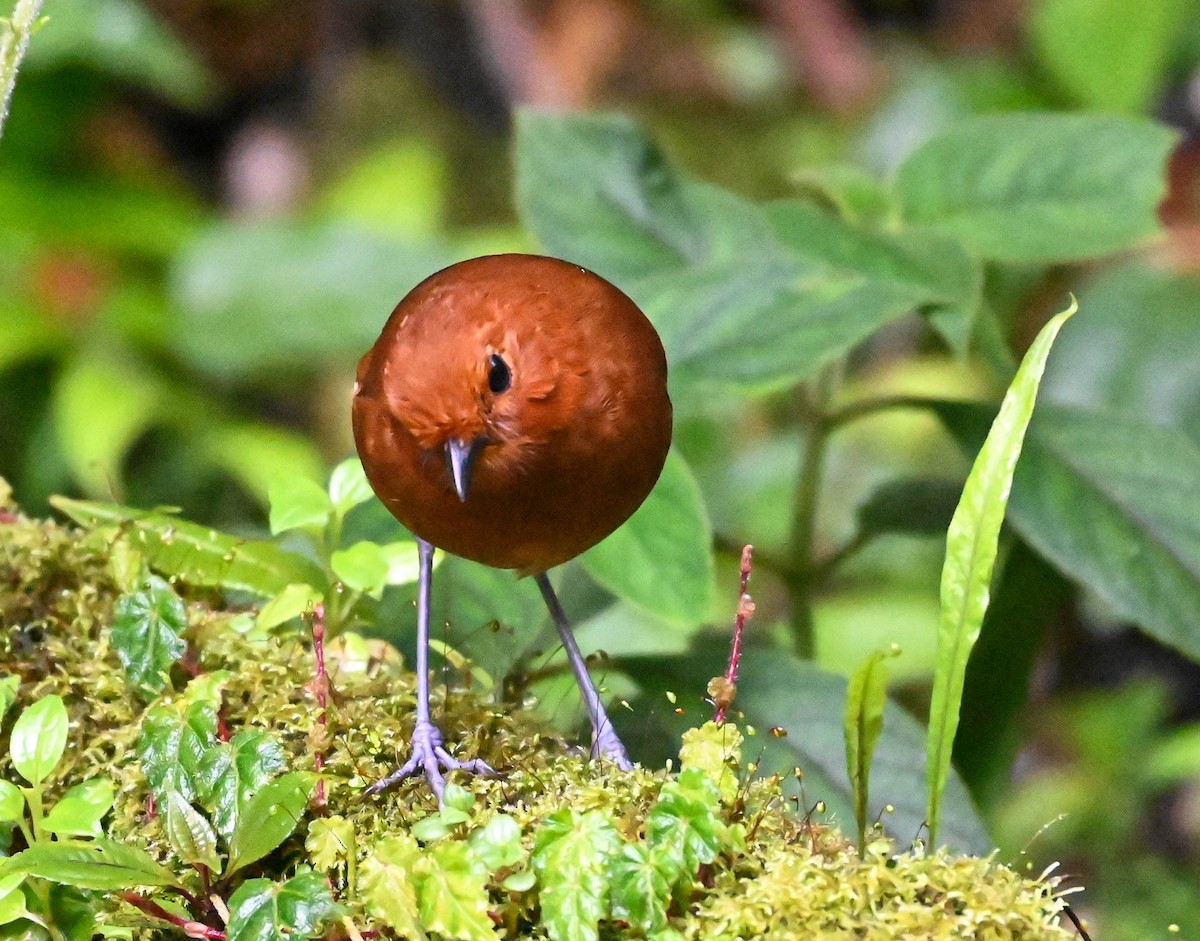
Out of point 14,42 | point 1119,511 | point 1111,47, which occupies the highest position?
point 1111,47

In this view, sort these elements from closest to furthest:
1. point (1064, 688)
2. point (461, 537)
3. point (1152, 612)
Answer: point (461, 537) → point (1152, 612) → point (1064, 688)

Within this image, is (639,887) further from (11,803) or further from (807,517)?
(807,517)

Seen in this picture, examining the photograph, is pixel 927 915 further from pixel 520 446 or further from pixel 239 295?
pixel 239 295

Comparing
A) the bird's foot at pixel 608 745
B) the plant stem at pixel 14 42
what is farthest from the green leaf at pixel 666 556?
the plant stem at pixel 14 42

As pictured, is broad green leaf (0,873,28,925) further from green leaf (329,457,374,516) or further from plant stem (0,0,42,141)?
plant stem (0,0,42,141)

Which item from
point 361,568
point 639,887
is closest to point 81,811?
point 361,568

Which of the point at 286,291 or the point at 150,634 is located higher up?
the point at 286,291

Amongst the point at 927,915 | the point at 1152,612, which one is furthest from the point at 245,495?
the point at 927,915
